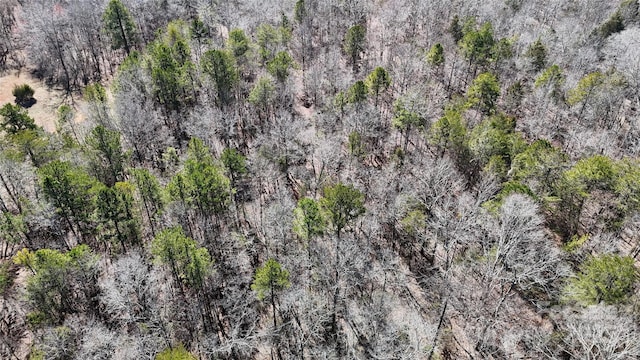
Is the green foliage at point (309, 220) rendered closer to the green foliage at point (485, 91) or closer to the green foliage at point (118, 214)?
the green foliage at point (118, 214)

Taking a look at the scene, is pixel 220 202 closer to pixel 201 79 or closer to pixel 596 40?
pixel 201 79

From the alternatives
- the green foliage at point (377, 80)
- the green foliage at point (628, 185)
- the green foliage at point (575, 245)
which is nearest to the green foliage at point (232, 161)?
the green foliage at point (377, 80)

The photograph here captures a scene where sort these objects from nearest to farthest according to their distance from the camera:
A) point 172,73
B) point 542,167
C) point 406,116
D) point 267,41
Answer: point 542,167, point 406,116, point 172,73, point 267,41

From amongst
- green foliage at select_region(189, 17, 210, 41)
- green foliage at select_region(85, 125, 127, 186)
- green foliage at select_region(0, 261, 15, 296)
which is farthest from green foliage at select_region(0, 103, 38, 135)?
green foliage at select_region(189, 17, 210, 41)

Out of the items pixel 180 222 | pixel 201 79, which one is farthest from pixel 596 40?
pixel 180 222

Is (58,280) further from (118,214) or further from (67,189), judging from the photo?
(67,189)

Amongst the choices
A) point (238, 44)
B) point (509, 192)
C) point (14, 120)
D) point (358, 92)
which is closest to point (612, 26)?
point (358, 92)
